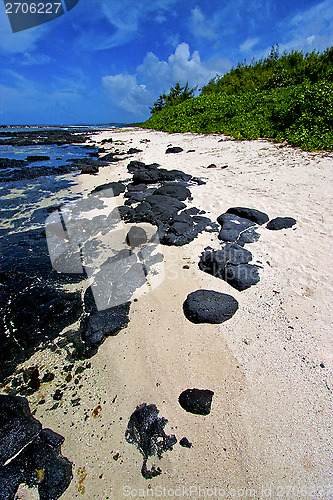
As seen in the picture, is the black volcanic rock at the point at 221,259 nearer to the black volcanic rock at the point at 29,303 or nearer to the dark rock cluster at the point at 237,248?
the dark rock cluster at the point at 237,248

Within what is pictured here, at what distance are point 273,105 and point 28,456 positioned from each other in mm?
15010

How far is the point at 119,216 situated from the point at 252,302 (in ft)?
10.7

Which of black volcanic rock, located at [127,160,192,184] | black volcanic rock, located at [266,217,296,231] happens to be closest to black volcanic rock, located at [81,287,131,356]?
black volcanic rock, located at [266,217,296,231]

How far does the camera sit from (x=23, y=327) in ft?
8.70

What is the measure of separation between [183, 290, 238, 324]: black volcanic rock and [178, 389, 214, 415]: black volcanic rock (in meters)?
0.76

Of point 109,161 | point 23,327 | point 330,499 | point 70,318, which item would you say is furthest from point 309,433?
point 109,161

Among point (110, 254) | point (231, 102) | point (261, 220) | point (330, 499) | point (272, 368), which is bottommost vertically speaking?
point (330, 499)

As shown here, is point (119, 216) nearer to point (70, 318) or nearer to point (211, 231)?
point (211, 231)

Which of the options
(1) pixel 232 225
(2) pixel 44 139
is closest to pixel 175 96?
(2) pixel 44 139

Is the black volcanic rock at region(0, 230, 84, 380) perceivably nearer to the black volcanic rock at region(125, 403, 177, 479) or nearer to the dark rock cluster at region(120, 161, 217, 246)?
the black volcanic rock at region(125, 403, 177, 479)
